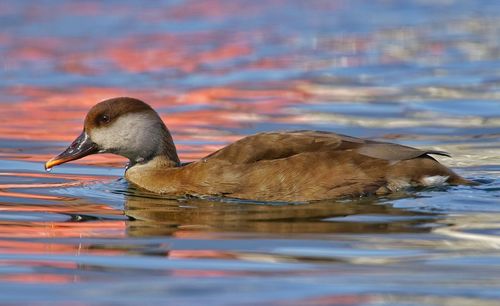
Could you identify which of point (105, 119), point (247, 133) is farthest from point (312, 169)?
point (247, 133)

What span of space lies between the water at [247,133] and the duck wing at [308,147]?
298 mm

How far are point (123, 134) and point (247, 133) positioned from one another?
3.14m

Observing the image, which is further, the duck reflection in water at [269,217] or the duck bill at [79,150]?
the duck bill at [79,150]

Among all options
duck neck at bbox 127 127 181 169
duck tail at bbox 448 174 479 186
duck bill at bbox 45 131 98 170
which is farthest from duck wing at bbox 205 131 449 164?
duck bill at bbox 45 131 98 170

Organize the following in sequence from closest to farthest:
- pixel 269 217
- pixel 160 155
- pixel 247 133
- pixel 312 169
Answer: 1. pixel 269 217
2. pixel 312 169
3. pixel 160 155
4. pixel 247 133

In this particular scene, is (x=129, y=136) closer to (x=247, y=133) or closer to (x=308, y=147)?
(x=308, y=147)

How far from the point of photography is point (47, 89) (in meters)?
15.9

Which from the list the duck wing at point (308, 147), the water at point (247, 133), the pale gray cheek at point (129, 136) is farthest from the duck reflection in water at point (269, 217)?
the pale gray cheek at point (129, 136)

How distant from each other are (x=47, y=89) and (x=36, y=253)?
9.20m

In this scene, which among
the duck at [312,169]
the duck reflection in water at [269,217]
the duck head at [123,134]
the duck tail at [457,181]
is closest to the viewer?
the duck reflection in water at [269,217]

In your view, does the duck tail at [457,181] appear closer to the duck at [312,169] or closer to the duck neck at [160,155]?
the duck at [312,169]

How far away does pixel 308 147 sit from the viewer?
857cm

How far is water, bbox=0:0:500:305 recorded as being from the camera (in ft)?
20.3

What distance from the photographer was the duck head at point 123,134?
938 centimetres
